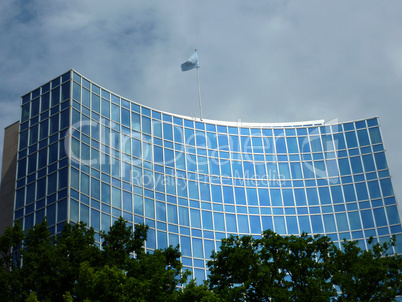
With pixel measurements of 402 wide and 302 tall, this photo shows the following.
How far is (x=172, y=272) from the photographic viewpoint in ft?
138

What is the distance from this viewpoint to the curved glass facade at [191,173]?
2635 inches

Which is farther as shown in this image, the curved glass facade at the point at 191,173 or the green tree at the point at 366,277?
the curved glass facade at the point at 191,173

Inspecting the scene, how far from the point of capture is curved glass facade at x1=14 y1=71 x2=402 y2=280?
66.9 m

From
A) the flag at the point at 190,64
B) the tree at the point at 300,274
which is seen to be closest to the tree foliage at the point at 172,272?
the tree at the point at 300,274

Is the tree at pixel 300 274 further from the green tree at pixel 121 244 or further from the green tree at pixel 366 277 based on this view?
the green tree at pixel 121 244

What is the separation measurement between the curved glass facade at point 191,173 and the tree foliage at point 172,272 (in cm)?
1756

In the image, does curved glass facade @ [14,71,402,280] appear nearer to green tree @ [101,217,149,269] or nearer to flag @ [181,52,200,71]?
flag @ [181,52,200,71]

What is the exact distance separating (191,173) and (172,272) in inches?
1491

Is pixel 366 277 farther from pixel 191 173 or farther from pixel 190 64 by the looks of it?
pixel 190 64

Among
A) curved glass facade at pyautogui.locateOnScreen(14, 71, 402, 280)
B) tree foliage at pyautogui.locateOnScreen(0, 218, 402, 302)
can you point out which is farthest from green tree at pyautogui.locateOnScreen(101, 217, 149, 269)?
curved glass facade at pyautogui.locateOnScreen(14, 71, 402, 280)

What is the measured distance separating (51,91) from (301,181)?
104 feet

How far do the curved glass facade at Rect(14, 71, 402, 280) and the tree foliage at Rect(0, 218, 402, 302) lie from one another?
57.6 ft

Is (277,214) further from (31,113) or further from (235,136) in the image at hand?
(31,113)

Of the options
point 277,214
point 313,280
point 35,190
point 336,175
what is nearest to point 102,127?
point 35,190
